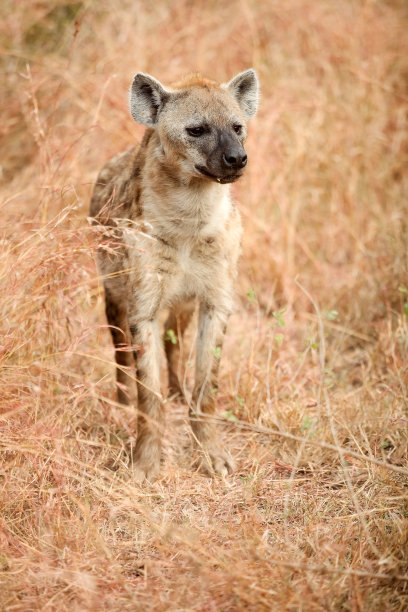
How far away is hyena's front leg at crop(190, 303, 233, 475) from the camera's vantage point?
3.54m

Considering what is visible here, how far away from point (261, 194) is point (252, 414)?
7.57 ft

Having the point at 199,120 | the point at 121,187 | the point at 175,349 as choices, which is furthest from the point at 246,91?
the point at 175,349

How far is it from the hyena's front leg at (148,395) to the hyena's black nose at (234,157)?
2.72 feet

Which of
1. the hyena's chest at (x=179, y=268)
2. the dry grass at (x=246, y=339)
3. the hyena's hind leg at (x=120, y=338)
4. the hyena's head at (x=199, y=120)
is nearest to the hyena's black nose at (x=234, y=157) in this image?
the hyena's head at (x=199, y=120)

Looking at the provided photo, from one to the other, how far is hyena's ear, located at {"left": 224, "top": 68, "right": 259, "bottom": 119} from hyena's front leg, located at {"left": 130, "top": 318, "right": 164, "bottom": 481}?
3.75 feet

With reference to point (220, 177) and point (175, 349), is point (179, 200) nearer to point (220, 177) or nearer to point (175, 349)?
point (220, 177)

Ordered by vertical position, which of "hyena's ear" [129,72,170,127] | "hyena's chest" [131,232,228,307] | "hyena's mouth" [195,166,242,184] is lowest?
"hyena's chest" [131,232,228,307]

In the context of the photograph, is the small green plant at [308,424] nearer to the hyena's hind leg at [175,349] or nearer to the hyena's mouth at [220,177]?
the hyena's hind leg at [175,349]

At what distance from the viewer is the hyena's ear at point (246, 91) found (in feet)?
11.7

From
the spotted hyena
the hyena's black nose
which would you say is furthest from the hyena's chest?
A: the hyena's black nose

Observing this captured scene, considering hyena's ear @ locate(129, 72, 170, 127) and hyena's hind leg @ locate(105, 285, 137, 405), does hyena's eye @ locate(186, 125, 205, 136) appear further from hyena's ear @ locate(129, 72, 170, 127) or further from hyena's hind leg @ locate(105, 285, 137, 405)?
hyena's hind leg @ locate(105, 285, 137, 405)

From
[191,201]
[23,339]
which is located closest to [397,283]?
[191,201]

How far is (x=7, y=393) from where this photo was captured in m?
2.93

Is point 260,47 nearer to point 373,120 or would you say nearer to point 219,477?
point 373,120
